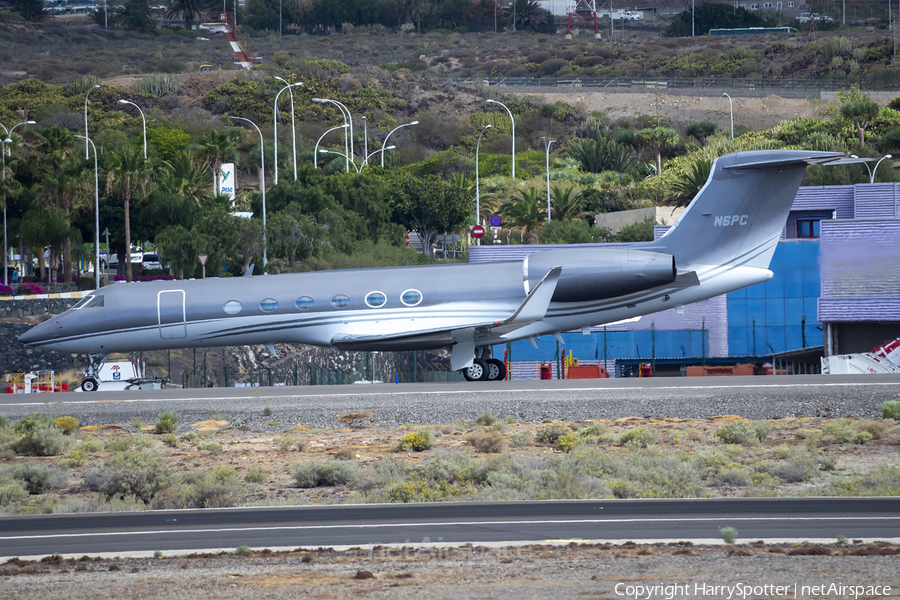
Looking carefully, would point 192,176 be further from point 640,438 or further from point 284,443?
point 640,438

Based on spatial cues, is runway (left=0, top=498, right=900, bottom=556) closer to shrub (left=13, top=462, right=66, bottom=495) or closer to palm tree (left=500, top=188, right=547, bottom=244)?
shrub (left=13, top=462, right=66, bottom=495)

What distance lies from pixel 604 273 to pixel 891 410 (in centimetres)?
724

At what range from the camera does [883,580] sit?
9375mm

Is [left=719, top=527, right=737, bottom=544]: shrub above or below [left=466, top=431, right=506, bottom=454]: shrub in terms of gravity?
above

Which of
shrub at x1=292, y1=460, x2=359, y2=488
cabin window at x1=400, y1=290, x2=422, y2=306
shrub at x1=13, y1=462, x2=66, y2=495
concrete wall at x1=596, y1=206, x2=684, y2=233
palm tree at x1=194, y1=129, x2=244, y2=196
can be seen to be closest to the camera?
shrub at x1=292, y1=460, x2=359, y2=488

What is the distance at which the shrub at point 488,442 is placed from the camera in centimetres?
1880

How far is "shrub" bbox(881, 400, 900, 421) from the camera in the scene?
20875mm

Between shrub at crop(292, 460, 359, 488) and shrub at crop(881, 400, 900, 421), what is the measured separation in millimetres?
11005

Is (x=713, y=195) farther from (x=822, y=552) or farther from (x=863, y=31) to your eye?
(x=863, y=31)

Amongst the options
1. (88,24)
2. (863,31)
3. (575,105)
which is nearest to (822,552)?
(575,105)

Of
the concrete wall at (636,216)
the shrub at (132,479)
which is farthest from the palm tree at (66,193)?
the shrub at (132,479)

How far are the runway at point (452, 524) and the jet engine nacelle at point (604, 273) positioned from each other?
11.8 m

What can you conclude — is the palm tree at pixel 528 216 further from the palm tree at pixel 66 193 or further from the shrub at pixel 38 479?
the shrub at pixel 38 479

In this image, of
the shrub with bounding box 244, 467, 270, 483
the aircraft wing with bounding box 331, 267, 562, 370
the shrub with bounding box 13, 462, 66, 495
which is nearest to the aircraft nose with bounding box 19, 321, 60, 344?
the aircraft wing with bounding box 331, 267, 562, 370
